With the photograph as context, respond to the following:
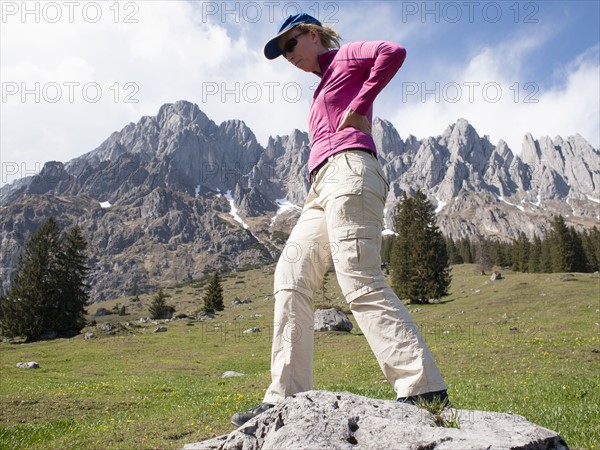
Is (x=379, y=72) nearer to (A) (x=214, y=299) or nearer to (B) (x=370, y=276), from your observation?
(B) (x=370, y=276)

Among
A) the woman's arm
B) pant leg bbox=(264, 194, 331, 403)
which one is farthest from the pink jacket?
pant leg bbox=(264, 194, 331, 403)

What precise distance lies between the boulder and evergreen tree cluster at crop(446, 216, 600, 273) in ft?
213

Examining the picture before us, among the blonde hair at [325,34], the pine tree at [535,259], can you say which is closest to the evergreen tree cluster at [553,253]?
the pine tree at [535,259]

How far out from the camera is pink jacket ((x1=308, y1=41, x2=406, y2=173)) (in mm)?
4910

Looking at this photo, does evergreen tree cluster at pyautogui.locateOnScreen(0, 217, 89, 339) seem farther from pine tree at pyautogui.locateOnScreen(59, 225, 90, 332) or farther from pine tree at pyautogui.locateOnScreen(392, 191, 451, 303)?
pine tree at pyautogui.locateOnScreen(392, 191, 451, 303)

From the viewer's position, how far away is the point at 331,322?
36.7 metres

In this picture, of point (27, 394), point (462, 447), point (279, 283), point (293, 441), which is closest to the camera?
point (462, 447)

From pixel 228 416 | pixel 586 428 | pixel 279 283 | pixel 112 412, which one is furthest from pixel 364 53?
pixel 112 412

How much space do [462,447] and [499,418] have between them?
105cm

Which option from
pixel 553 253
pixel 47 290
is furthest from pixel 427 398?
pixel 553 253

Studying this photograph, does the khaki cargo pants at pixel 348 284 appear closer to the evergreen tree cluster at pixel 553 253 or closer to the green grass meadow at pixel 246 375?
the green grass meadow at pixel 246 375

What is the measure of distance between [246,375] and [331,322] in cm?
1798

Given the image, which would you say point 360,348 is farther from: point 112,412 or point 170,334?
point 170,334

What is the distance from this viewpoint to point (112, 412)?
435 inches
